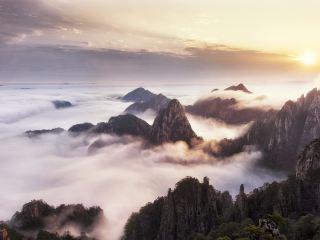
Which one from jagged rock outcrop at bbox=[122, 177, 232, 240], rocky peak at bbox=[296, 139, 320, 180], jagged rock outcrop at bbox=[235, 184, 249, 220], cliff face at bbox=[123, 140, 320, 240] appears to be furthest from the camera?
jagged rock outcrop at bbox=[122, 177, 232, 240]

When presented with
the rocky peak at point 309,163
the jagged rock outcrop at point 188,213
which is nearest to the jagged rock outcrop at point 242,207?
the jagged rock outcrop at point 188,213

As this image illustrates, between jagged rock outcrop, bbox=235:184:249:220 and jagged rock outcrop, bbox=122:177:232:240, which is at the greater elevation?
jagged rock outcrop, bbox=235:184:249:220

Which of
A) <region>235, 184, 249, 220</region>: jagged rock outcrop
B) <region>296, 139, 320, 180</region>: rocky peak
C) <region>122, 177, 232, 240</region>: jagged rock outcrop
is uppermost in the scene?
<region>296, 139, 320, 180</region>: rocky peak

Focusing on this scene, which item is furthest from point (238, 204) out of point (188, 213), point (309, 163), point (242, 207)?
point (309, 163)

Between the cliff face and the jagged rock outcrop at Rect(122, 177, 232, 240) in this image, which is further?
the jagged rock outcrop at Rect(122, 177, 232, 240)

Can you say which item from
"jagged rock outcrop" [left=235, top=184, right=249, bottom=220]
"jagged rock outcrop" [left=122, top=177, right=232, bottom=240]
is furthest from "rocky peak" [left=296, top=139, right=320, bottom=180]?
"jagged rock outcrop" [left=122, top=177, right=232, bottom=240]

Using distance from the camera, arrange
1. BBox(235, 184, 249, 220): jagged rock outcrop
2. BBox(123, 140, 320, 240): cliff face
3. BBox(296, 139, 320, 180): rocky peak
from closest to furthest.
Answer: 1. BBox(235, 184, 249, 220): jagged rock outcrop
2. BBox(123, 140, 320, 240): cliff face
3. BBox(296, 139, 320, 180): rocky peak

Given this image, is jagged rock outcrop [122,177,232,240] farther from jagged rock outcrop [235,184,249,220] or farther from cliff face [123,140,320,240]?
jagged rock outcrop [235,184,249,220]

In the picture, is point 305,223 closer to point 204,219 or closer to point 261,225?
point 261,225
